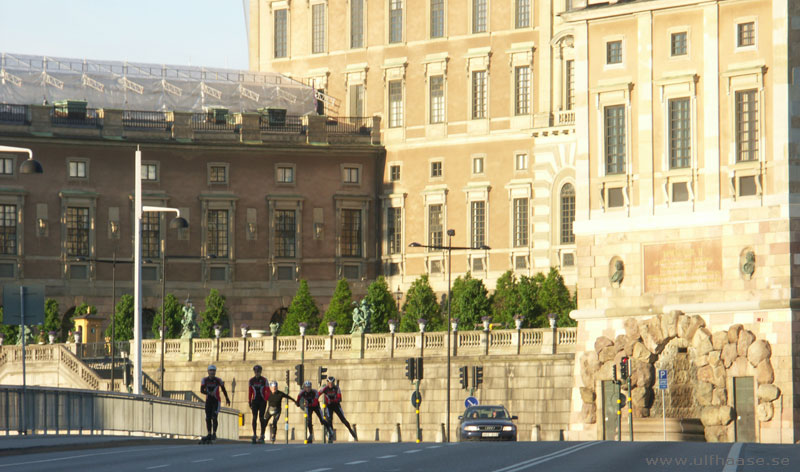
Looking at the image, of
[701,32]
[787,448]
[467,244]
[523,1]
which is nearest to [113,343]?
[467,244]

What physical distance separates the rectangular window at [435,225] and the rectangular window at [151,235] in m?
15.5

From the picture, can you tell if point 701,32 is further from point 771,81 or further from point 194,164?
point 194,164

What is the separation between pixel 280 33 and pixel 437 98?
1398 centimetres

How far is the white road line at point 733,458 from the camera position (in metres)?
29.8

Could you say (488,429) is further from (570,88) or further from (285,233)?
(285,233)

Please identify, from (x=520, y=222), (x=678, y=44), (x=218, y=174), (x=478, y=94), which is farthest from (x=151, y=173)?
(x=678, y=44)

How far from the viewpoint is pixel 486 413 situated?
59.2m

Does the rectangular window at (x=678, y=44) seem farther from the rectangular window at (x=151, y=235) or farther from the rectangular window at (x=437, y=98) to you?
the rectangular window at (x=151, y=235)

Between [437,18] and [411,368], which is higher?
[437,18]

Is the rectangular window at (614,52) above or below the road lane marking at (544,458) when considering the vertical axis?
above

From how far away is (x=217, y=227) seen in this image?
107 meters

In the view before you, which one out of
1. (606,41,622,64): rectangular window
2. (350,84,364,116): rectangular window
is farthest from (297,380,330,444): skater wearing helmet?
(350,84,364,116): rectangular window

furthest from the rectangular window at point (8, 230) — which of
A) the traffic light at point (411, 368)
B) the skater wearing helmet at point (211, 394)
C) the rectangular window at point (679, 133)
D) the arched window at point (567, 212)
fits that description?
the skater wearing helmet at point (211, 394)

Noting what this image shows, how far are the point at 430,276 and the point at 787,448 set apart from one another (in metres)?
66.0
